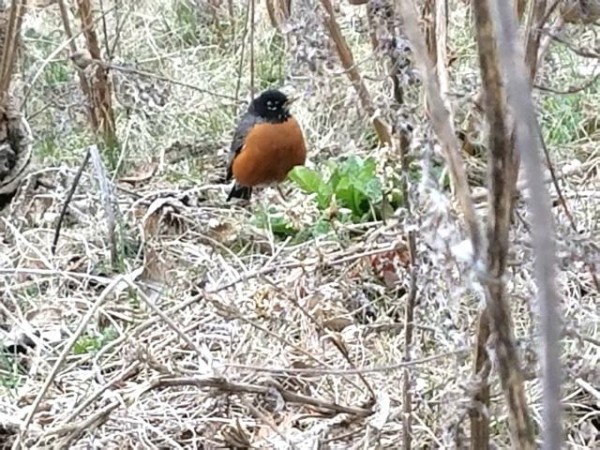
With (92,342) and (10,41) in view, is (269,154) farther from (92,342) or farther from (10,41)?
(92,342)

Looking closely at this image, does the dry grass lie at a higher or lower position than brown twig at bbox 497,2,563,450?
lower

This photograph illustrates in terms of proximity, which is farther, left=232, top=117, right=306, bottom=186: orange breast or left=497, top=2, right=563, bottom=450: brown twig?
left=232, top=117, right=306, bottom=186: orange breast

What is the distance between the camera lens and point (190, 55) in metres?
4.97

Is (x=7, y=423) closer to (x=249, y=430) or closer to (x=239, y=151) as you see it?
(x=249, y=430)

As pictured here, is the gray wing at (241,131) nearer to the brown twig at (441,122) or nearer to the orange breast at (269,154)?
the orange breast at (269,154)

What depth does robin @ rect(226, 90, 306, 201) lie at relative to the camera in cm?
389

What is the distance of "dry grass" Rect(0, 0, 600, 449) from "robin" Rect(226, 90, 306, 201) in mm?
102

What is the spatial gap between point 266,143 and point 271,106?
5.7 inches

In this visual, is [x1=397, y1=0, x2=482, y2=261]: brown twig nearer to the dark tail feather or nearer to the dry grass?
the dry grass

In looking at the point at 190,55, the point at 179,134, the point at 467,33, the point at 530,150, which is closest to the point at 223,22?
the point at 190,55

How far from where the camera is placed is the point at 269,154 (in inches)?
158

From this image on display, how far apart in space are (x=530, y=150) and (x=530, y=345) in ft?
2.04

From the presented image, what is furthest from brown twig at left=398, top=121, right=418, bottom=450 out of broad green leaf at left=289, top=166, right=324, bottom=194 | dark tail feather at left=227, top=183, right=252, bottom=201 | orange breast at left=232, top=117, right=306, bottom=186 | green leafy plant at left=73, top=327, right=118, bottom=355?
orange breast at left=232, top=117, right=306, bottom=186

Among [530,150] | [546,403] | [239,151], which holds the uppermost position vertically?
[530,150]
